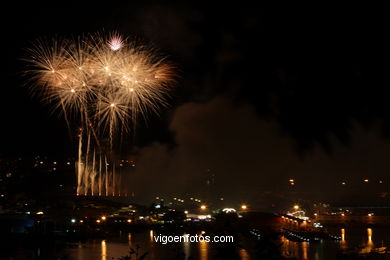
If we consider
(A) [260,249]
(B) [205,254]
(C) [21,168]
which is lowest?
(B) [205,254]

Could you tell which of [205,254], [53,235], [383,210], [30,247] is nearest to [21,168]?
[53,235]

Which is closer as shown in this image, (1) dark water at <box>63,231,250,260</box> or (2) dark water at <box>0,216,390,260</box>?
(2) dark water at <box>0,216,390,260</box>

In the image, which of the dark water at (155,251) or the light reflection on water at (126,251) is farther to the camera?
the light reflection on water at (126,251)

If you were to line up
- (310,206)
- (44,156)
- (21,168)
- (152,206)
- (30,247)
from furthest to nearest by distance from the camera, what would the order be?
1. (310,206)
2. (152,206)
3. (44,156)
4. (21,168)
5. (30,247)

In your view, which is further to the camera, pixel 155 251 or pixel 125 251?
pixel 125 251

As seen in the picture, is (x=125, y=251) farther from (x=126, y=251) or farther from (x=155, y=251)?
(x=155, y=251)

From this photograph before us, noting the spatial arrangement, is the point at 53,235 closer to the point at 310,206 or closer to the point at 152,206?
the point at 152,206

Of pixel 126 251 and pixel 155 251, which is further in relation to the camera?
pixel 126 251

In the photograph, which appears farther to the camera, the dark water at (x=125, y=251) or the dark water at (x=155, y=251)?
the dark water at (x=125, y=251)

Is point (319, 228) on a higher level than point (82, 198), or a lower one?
lower

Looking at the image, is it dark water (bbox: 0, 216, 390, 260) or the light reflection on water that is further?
the light reflection on water

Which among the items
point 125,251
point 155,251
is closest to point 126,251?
point 125,251
